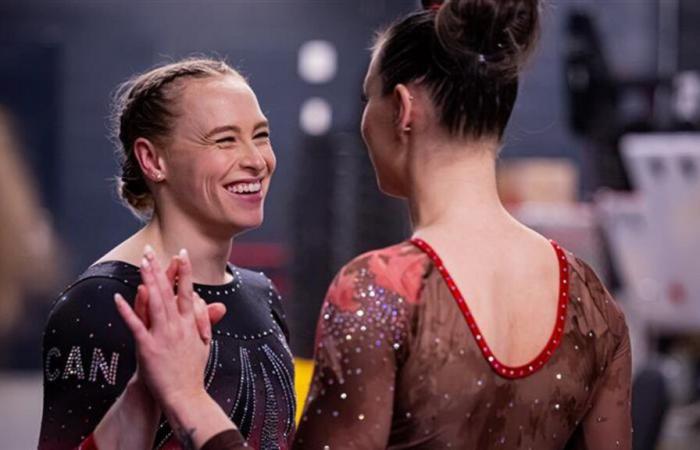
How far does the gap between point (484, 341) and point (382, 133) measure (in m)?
0.30

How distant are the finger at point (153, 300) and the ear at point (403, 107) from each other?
1.16ft

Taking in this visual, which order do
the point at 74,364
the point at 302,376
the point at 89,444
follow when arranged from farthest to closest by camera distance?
the point at 302,376 < the point at 74,364 < the point at 89,444

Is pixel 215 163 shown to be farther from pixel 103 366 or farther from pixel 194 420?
pixel 194 420

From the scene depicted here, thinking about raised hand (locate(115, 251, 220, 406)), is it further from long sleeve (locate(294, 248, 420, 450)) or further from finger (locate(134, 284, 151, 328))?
long sleeve (locate(294, 248, 420, 450))

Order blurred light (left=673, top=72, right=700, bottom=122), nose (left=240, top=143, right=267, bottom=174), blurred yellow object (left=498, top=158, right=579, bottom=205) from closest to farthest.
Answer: nose (left=240, top=143, right=267, bottom=174), blurred light (left=673, top=72, right=700, bottom=122), blurred yellow object (left=498, top=158, right=579, bottom=205)

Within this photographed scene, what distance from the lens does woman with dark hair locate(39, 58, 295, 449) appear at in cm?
174

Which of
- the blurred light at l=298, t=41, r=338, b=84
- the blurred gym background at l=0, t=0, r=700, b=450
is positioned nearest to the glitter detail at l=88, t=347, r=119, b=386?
the blurred gym background at l=0, t=0, r=700, b=450

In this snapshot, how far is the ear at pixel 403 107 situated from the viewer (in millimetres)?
1473

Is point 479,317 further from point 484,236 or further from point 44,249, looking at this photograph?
point 44,249

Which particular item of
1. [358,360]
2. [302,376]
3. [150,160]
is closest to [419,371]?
[358,360]

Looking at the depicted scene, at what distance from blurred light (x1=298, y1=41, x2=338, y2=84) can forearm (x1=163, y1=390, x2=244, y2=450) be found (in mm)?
5947

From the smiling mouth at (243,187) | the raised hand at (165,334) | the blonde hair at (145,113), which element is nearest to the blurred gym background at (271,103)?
the blonde hair at (145,113)

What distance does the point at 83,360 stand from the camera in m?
1.74

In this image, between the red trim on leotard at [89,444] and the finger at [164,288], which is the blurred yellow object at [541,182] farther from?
the finger at [164,288]
